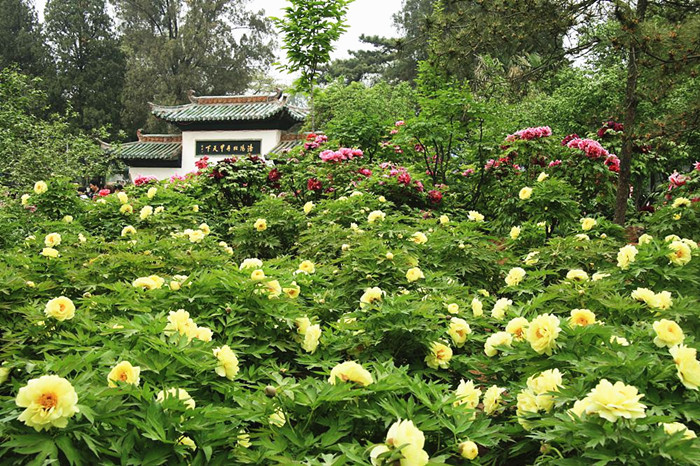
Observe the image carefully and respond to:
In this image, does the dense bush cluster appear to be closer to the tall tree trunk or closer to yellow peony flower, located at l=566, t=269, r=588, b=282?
yellow peony flower, located at l=566, t=269, r=588, b=282

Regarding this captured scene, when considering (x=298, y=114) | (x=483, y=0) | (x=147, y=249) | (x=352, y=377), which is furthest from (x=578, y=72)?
(x=352, y=377)

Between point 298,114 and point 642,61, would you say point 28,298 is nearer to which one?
point 642,61

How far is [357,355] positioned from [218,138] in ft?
48.4

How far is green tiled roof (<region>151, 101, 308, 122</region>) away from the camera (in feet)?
46.9

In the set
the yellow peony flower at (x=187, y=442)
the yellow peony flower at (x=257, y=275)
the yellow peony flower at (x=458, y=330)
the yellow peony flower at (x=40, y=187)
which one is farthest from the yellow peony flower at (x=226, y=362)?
the yellow peony flower at (x=40, y=187)

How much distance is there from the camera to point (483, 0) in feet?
14.6

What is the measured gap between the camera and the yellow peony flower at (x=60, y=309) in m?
1.39

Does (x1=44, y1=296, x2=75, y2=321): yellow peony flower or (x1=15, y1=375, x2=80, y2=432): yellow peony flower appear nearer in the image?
(x1=15, y1=375, x2=80, y2=432): yellow peony flower

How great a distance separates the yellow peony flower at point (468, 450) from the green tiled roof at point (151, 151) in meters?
16.0

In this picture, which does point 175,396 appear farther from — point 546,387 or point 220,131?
point 220,131

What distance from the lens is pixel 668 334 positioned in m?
1.17

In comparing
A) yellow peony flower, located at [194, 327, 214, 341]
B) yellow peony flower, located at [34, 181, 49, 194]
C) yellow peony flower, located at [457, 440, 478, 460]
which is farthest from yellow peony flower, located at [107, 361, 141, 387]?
yellow peony flower, located at [34, 181, 49, 194]

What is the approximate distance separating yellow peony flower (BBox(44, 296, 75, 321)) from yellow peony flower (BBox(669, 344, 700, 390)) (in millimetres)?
1568

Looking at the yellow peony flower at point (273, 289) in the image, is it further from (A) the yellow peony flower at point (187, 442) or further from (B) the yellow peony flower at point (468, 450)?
(B) the yellow peony flower at point (468, 450)
